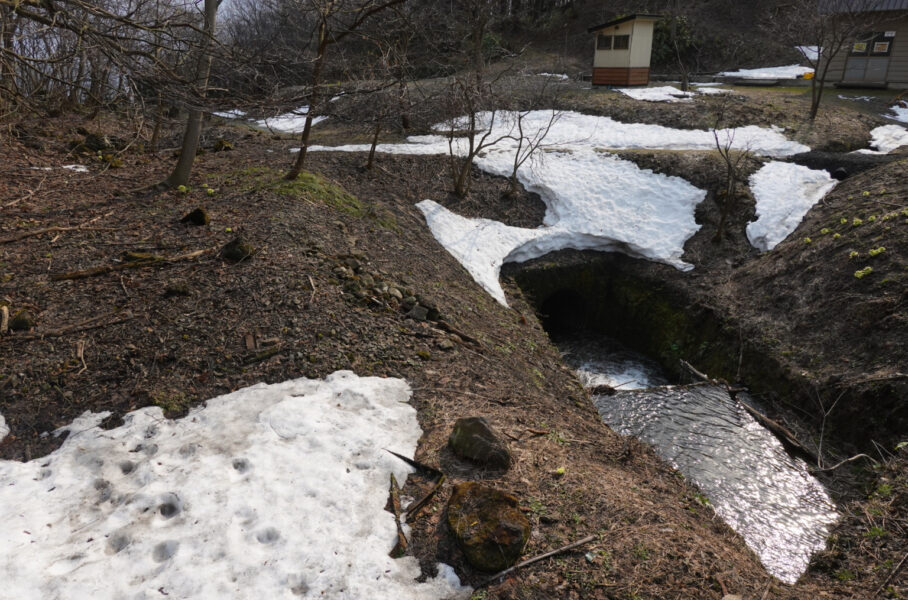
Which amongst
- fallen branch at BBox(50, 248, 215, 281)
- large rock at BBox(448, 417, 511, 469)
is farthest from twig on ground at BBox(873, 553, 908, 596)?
fallen branch at BBox(50, 248, 215, 281)

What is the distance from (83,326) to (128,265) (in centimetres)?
131

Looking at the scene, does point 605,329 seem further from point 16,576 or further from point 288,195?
point 16,576

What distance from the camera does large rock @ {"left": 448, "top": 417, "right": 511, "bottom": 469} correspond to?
507 cm

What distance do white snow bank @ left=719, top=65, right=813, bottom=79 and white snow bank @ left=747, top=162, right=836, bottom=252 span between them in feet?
51.9

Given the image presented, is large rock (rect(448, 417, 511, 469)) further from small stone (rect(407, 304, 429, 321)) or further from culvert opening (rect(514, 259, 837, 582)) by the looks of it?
culvert opening (rect(514, 259, 837, 582))

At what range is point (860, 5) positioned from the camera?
2011 centimetres

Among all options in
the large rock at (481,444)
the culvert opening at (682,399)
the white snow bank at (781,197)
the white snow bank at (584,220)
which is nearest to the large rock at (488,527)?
the large rock at (481,444)

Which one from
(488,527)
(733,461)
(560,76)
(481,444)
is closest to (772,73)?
(560,76)

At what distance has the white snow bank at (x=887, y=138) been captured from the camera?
16000 millimetres

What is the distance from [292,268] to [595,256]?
8959 mm

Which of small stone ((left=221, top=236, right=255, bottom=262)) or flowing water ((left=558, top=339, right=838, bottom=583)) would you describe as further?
small stone ((left=221, top=236, right=255, bottom=262))

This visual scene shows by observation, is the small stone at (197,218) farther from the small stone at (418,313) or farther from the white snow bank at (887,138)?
the white snow bank at (887,138)

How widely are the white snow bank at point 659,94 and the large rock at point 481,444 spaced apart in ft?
65.4

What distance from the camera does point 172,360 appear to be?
602cm
